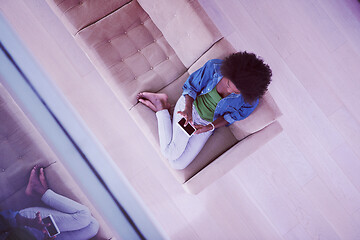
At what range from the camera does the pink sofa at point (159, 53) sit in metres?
2.02

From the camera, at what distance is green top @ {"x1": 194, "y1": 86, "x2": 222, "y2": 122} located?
2.00 metres

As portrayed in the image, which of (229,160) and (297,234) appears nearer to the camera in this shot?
(229,160)

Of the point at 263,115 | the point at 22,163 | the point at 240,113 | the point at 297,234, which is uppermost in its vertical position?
the point at 22,163

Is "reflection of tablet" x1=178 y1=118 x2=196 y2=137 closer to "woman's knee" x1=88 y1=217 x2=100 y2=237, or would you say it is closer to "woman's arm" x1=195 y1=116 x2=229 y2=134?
"woman's arm" x1=195 y1=116 x2=229 y2=134

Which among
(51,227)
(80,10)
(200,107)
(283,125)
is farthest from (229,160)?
(80,10)

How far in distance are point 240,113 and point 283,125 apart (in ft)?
3.45

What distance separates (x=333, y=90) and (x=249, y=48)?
1.08 m

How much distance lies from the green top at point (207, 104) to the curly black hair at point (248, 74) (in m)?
0.32

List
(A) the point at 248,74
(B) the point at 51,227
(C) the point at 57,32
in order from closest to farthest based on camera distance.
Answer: (A) the point at 248,74, (B) the point at 51,227, (C) the point at 57,32

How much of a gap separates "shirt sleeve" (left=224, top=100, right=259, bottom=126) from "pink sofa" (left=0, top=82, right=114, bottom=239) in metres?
1.52

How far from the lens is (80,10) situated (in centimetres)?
214

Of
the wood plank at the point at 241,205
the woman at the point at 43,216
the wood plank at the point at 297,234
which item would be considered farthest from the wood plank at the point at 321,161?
the woman at the point at 43,216

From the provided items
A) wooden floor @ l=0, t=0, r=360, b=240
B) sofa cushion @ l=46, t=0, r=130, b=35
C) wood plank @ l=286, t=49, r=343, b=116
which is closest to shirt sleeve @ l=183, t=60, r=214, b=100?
wooden floor @ l=0, t=0, r=360, b=240

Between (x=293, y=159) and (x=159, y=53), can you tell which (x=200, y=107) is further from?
(x=293, y=159)
